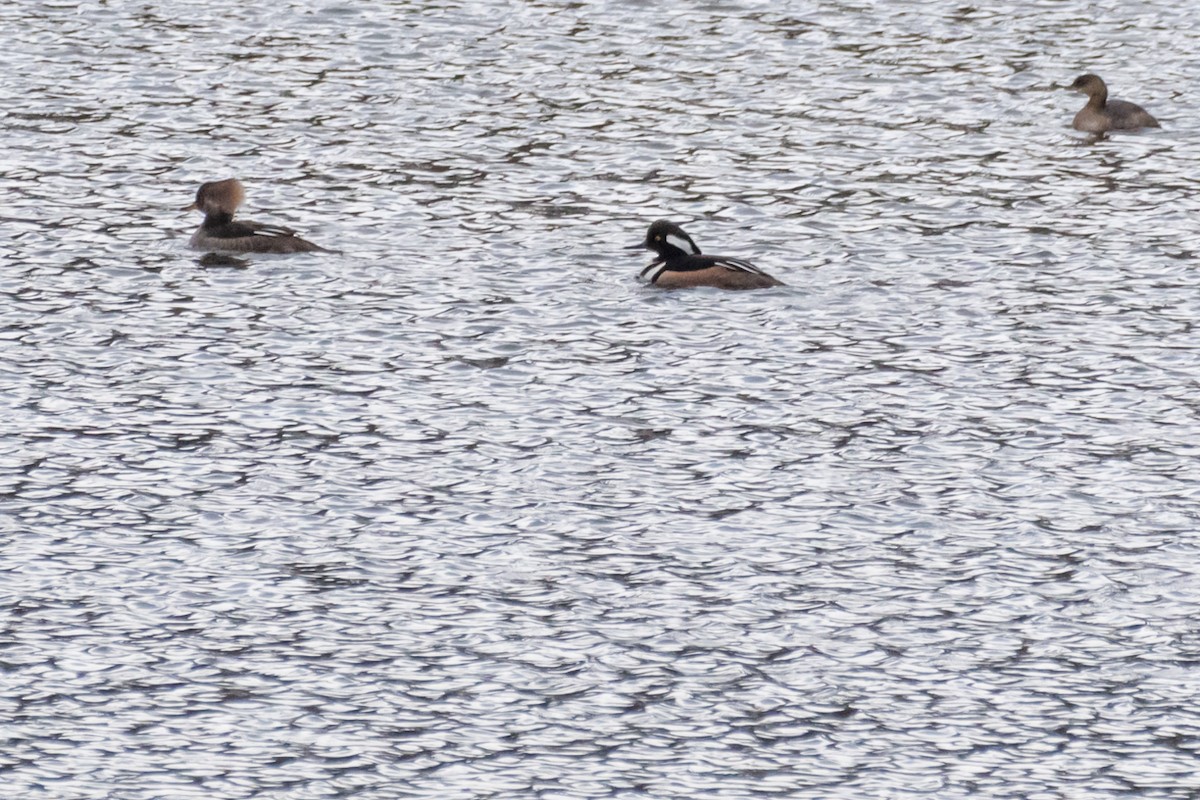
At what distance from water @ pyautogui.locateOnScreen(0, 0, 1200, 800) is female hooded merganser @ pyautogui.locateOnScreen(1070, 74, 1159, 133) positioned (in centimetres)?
29

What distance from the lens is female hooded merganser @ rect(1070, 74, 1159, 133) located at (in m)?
27.0

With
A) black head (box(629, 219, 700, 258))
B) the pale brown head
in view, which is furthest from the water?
the pale brown head

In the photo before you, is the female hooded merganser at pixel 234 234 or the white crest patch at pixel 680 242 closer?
the white crest patch at pixel 680 242

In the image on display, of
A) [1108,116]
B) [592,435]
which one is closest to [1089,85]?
[1108,116]

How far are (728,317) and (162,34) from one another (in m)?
14.6

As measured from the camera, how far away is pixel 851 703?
494 inches

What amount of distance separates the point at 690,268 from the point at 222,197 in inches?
207

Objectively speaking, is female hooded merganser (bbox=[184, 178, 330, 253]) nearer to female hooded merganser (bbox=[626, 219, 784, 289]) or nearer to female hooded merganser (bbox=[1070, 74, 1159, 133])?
female hooded merganser (bbox=[626, 219, 784, 289])

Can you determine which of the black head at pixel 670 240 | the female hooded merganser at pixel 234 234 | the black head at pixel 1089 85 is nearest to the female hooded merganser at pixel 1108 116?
the black head at pixel 1089 85

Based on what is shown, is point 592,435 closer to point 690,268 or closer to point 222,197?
point 690,268

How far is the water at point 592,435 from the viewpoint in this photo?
40.1 ft

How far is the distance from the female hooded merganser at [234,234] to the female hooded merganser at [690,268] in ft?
12.1

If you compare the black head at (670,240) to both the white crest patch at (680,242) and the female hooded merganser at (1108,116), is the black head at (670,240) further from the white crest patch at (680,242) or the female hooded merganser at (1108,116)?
the female hooded merganser at (1108,116)

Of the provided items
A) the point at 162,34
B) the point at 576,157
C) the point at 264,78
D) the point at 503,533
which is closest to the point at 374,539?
the point at 503,533
